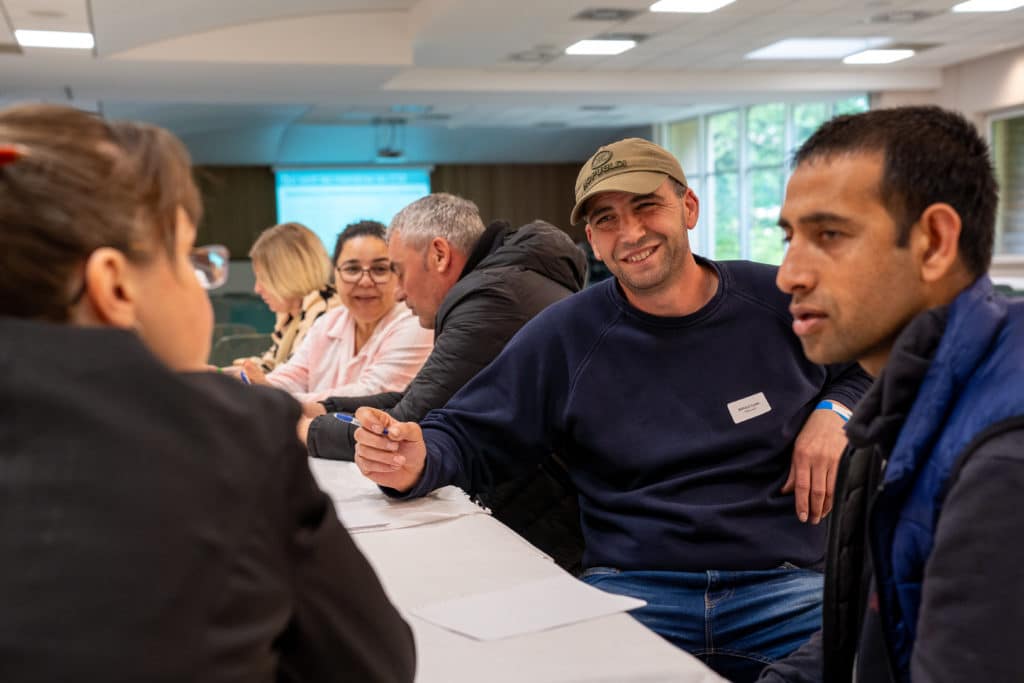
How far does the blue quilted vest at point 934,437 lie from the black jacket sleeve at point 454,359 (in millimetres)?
1375

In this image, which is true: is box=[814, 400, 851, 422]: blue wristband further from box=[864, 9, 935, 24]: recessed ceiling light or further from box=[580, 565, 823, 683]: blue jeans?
box=[864, 9, 935, 24]: recessed ceiling light

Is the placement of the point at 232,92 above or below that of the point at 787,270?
above

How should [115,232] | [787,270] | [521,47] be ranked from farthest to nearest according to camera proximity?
[521,47] < [787,270] < [115,232]

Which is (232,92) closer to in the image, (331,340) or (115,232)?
(331,340)

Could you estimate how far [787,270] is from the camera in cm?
129

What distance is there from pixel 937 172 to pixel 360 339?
2.63m

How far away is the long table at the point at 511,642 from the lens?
112cm

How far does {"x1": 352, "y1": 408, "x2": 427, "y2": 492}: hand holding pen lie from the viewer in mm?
1855

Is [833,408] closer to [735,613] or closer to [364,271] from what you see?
[735,613]

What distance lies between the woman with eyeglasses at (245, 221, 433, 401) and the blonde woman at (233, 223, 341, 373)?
14.0 inches

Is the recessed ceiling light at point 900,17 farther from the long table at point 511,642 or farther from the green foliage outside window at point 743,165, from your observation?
the long table at point 511,642

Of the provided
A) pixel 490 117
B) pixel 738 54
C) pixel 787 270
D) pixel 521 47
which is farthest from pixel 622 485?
pixel 490 117

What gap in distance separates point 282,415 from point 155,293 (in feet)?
0.51

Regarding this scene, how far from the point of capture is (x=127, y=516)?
2.16 feet
